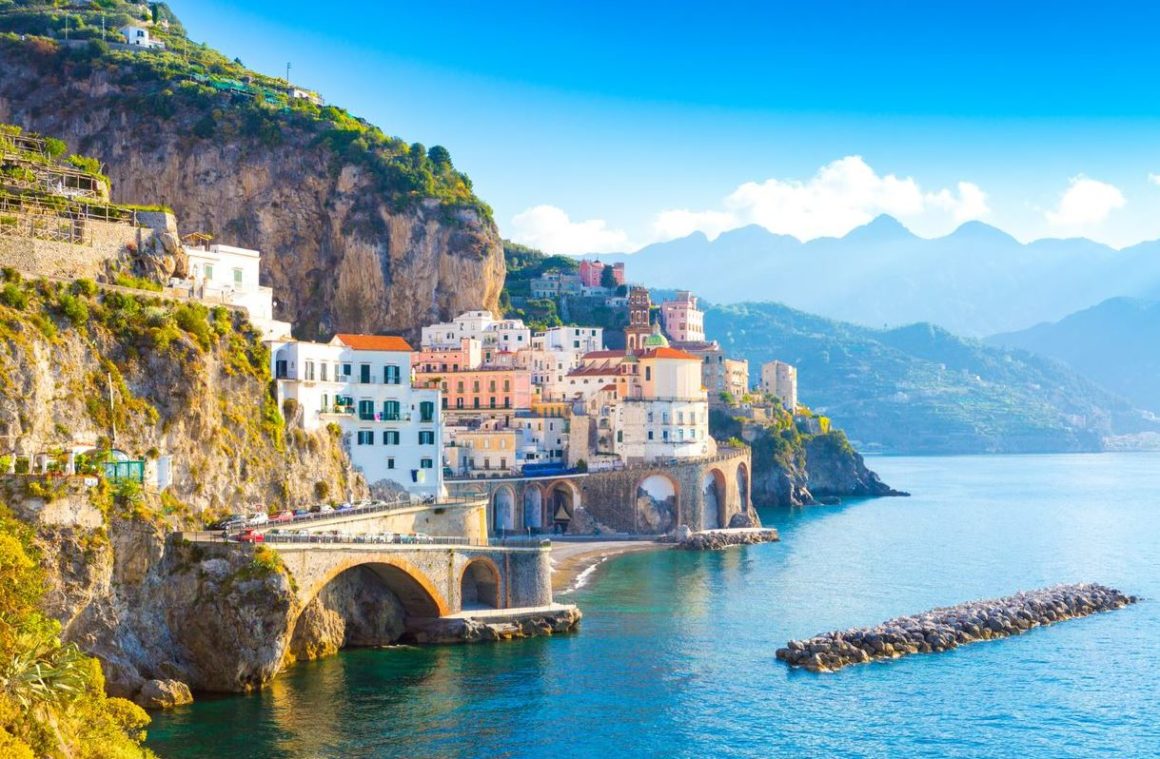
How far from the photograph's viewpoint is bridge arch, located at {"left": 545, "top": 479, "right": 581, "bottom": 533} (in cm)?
11794

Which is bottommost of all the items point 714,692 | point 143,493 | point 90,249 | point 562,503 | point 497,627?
point 714,692

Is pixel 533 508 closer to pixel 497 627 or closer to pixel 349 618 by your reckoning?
pixel 497 627

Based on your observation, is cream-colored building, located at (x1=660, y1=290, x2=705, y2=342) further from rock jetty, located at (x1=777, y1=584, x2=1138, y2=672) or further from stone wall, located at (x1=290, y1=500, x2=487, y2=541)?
stone wall, located at (x1=290, y1=500, x2=487, y2=541)

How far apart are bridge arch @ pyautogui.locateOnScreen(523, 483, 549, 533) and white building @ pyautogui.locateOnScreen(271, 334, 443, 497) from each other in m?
35.7

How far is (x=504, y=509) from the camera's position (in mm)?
113250

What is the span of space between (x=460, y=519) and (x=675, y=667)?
1678cm

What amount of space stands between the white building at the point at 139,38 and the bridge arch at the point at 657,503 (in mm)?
83624

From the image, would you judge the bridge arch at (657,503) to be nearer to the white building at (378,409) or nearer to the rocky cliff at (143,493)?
the white building at (378,409)

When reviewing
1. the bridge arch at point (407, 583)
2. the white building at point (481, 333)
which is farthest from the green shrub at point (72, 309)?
the white building at point (481, 333)

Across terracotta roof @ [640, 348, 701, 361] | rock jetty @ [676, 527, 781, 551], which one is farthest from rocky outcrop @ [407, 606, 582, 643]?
terracotta roof @ [640, 348, 701, 361]

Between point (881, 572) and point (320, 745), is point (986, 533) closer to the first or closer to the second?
point (881, 572)

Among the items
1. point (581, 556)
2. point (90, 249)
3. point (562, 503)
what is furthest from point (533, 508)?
point (90, 249)

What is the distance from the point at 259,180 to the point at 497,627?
8917 cm

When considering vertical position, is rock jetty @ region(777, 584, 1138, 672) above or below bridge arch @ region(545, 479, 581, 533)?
below
